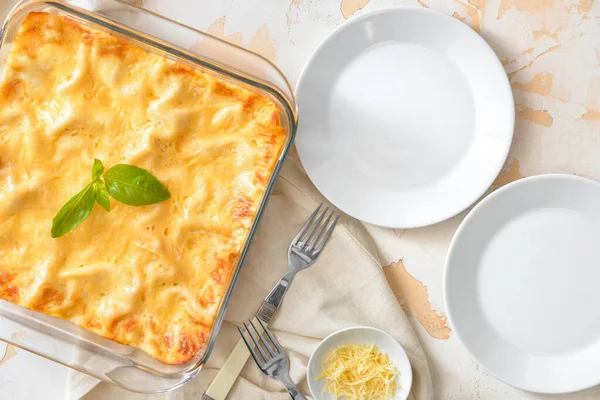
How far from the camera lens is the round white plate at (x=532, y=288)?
69.9 inches

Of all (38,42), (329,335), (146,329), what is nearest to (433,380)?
(329,335)

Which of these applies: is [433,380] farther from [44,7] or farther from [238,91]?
[44,7]

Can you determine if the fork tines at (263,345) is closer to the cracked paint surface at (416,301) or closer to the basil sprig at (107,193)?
the cracked paint surface at (416,301)

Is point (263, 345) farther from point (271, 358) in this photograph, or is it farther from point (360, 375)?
point (360, 375)

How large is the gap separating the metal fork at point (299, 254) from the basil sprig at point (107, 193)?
1.62 ft

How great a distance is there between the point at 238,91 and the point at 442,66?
2.24ft

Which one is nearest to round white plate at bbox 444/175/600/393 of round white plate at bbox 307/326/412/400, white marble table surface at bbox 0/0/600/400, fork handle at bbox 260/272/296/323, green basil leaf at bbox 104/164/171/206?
white marble table surface at bbox 0/0/600/400

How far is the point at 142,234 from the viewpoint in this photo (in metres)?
1.64

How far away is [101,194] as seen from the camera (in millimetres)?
1579

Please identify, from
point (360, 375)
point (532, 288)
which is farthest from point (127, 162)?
point (532, 288)

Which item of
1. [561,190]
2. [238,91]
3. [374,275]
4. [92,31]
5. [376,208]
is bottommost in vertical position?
[374,275]

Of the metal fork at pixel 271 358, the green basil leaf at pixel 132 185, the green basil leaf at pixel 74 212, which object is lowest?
the metal fork at pixel 271 358

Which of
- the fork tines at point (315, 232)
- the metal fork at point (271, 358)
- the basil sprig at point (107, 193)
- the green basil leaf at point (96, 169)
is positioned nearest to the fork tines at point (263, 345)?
the metal fork at point (271, 358)

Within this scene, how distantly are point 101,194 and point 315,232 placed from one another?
2.24 ft
